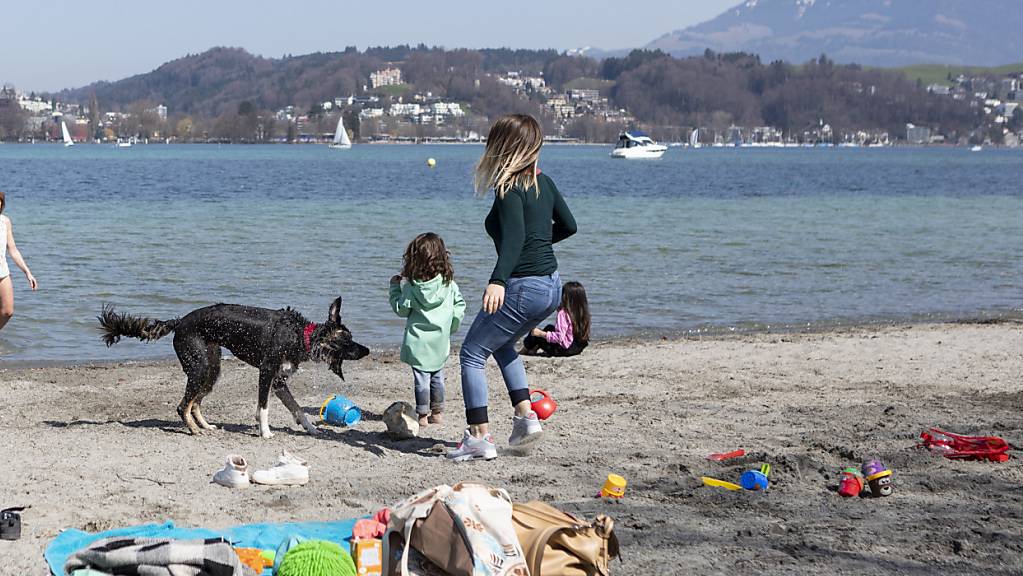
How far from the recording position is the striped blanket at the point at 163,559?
4.31 meters

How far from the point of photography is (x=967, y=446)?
6.62m

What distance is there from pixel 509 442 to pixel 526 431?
15 centimetres

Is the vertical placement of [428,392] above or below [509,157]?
below

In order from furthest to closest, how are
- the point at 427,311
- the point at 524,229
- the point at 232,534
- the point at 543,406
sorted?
the point at 543,406
the point at 427,311
the point at 524,229
the point at 232,534

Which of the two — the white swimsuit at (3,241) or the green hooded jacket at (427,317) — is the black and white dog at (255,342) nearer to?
the green hooded jacket at (427,317)

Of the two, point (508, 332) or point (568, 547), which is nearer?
point (568, 547)

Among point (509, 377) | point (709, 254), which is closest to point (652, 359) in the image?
point (509, 377)

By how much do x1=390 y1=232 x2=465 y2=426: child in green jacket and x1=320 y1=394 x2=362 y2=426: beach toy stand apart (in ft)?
1.57

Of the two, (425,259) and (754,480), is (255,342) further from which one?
(754,480)

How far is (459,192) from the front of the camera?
49875 millimetres

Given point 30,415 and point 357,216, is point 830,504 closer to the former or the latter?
point 30,415

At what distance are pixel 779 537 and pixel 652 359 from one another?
5.42 metres

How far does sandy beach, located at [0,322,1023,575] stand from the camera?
5.09 metres

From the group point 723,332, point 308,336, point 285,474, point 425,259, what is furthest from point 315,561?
point 723,332
